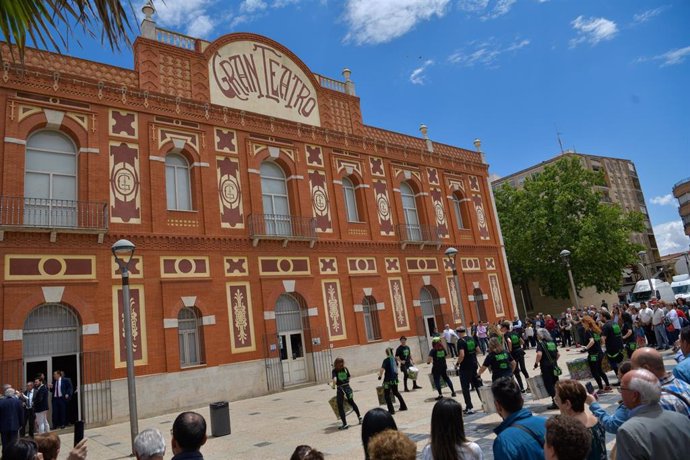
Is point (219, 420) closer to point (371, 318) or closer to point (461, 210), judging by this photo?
point (371, 318)

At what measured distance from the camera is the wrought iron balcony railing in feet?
47.6

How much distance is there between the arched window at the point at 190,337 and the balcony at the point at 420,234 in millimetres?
11661

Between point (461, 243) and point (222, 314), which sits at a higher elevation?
point (461, 243)

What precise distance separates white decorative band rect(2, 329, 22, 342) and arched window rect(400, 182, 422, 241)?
1773 centimetres

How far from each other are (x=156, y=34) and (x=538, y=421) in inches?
807

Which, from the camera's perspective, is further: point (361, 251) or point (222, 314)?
point (361, 251)

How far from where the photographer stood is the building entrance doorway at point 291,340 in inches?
774

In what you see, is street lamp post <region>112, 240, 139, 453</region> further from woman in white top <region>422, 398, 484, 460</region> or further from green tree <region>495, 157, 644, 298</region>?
green tree <region>495, 157, 644, 298</region>

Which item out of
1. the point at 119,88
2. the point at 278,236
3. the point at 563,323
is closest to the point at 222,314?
the point at 278,236

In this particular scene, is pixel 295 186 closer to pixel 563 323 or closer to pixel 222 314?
pixel 222 314

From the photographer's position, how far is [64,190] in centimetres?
1628

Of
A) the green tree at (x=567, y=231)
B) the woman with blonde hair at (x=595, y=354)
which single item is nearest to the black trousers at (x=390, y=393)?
the woman with blonde hair at (x=595, y=354)

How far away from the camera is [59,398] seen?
1369 centimetres

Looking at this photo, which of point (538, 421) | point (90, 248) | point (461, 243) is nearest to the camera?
point (538, 421)
